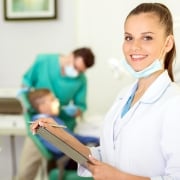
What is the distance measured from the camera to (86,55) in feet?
8.14

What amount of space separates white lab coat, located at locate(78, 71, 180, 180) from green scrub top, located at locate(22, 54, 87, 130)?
154 cm

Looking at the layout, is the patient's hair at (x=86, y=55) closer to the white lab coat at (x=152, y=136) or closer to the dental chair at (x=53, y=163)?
the dental chair at (x=53, y=163)

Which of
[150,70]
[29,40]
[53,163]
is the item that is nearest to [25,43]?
[29,40]

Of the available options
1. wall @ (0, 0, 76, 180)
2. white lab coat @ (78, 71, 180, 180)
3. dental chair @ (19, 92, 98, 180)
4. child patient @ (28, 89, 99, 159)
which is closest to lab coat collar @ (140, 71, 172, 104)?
white lab coat @ (78, 71, 180, 180)

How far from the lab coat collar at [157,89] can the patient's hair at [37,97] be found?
1502 mm

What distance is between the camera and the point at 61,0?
8.91 ft

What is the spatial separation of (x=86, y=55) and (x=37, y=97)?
1.33 feet

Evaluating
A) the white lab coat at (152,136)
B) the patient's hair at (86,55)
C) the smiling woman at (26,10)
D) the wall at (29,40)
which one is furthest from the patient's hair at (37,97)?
the white lab coat at (152,136)

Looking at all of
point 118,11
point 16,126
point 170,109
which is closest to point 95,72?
point 118,11

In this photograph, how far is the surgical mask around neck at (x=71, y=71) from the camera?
98.6 inches

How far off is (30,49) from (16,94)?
40 centimetres

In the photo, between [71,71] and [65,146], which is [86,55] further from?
[65,146]

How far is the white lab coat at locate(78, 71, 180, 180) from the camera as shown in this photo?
0.86 m

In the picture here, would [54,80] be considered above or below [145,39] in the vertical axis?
below
